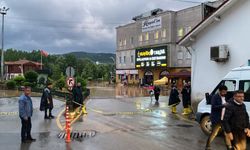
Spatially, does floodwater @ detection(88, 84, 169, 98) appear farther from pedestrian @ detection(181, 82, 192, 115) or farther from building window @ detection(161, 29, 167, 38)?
pedestrian @ detection(181, 82, 192, 115)

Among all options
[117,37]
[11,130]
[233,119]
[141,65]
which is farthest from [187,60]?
[233,119]

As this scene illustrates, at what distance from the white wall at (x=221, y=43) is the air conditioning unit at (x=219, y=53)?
25 cm

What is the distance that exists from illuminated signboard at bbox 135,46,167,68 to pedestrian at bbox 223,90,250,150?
54.1 m

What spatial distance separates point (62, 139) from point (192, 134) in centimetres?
448

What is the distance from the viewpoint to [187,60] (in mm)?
58500

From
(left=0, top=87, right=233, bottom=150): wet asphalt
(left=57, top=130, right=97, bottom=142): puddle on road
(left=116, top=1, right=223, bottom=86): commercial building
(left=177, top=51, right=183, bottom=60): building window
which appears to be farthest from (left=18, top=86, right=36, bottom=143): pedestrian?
(left=177, top=51, right=183, bottom=60): building window

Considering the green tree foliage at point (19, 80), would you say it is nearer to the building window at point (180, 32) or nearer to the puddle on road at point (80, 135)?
the building window at point (180, 32)

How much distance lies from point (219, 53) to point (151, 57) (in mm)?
47137

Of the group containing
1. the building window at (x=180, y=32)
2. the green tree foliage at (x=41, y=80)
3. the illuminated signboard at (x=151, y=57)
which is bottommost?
the green tree foliage at (x=41, y=80)

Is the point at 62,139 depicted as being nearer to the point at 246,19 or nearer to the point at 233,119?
the point at 233,119

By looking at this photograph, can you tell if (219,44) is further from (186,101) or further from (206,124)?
(206,124)

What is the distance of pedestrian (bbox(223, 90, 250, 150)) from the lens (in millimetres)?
7914

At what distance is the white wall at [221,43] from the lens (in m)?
17.9

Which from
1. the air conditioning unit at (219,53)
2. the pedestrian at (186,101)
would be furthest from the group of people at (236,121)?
the pedestrian at (186,101)
